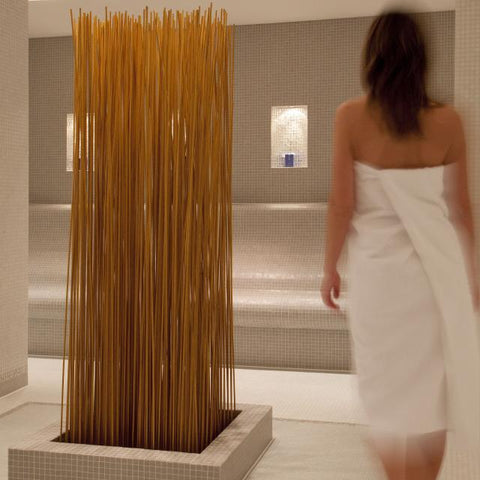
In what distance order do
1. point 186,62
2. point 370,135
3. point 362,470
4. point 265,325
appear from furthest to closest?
1. point 265,325
2. point 362,470
3. point 186,62
4. point 370,135

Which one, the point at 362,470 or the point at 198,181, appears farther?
the point at 362,470

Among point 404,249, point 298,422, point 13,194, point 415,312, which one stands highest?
point 13,194

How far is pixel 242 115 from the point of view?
579 cm

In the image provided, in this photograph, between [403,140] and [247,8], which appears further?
[247,8]

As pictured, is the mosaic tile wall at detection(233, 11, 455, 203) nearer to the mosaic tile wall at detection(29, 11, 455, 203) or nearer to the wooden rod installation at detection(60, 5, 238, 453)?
the mosaic tile wall at detection(29, 11, 455, 203)

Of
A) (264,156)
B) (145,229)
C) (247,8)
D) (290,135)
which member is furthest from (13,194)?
(290,135)

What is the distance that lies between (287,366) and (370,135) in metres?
2.91

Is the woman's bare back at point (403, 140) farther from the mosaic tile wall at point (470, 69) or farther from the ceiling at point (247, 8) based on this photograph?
the ceiling at point (247, 8)

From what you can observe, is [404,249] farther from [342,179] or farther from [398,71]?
[398,71]

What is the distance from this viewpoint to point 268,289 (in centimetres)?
510

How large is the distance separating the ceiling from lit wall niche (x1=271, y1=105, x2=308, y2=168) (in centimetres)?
68

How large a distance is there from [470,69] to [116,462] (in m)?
1.57

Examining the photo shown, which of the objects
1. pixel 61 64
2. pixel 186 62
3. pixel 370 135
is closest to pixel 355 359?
pixel 370 135

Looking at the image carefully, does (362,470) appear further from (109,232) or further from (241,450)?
(109,232)
